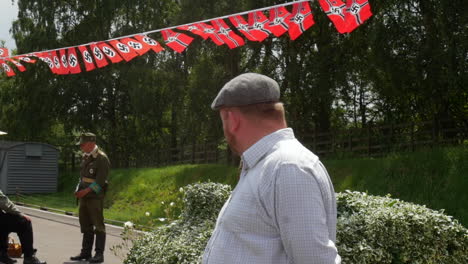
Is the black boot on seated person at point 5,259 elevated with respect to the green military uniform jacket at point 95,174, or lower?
lower

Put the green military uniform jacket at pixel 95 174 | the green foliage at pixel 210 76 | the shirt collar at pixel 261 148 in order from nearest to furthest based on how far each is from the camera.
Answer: the shirt collar at pixel 261 148 → the green military uniform jacket at pixel 95 174 → the green foliage at pixel 210 76

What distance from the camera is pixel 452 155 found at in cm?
1440

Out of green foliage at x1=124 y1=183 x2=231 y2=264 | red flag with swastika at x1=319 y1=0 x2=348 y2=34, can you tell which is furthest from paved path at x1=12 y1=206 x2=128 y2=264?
red flag with swastika at x1=319 y1=0 x2=348 y2=34

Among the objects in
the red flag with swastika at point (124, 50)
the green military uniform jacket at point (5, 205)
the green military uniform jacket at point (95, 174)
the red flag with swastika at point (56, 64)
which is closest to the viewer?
the green military uniform jacket at point (5, 205)

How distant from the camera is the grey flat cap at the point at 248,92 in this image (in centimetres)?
248

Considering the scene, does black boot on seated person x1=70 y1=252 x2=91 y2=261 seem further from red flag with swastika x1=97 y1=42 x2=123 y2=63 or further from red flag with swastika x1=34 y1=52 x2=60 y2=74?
red flag with swastika x1=34 y1=52 x2=60 y2=74

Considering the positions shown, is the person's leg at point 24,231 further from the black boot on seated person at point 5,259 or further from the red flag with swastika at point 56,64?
the red flag with swastika at point 56,64

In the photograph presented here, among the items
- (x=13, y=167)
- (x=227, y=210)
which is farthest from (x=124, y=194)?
(x=227, y=210)

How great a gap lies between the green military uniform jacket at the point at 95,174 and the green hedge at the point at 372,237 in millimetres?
3153

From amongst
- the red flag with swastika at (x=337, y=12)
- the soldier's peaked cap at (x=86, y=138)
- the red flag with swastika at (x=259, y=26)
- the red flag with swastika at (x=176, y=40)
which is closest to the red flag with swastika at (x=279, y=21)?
the red flag with swastika at (x=259, y=26)

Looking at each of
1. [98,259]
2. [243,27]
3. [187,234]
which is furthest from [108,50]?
[187,234]

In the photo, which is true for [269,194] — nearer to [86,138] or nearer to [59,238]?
A: [86,138]

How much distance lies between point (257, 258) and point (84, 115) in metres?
35.7

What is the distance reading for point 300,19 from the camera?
29.8 feet
